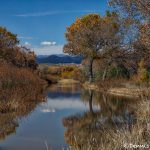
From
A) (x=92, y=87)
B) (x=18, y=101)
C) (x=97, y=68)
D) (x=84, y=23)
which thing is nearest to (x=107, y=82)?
(x=92, y=87)

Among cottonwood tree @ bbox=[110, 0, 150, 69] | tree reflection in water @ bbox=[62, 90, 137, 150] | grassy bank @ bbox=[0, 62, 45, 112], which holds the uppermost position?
cottonwood tree @ bbox=[110, 0, 150, 69]

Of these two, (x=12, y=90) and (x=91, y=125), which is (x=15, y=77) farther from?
(x=91, y=125)

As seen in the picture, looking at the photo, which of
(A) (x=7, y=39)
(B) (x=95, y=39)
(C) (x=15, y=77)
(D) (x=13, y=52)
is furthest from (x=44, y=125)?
(A) (x=7, y=39)

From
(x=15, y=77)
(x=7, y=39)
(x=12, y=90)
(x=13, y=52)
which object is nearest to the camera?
(x=12, y=90)

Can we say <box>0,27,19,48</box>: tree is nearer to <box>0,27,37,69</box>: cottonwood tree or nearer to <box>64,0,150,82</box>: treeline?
<box>0,27,37,69</box>: cottonwood tree

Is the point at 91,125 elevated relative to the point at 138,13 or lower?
lower

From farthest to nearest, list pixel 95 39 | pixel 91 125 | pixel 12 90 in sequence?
pixel 95 39 → pixel 12 90 → pixel 91 125

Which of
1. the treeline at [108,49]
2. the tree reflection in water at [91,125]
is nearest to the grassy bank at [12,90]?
the tree reflection in water at [91,125]

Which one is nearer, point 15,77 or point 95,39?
point 15,77

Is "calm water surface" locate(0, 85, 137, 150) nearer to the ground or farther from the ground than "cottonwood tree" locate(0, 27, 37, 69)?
nearer to the ground

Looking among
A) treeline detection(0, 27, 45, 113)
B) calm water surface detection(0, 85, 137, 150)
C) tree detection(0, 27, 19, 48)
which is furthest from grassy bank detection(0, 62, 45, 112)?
tree detection(0, 27, 19, 48)

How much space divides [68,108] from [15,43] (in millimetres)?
42136

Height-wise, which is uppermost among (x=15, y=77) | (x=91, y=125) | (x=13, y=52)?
(x=13, y=52)

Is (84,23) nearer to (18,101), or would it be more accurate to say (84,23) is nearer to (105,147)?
(18,101)
